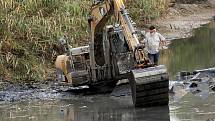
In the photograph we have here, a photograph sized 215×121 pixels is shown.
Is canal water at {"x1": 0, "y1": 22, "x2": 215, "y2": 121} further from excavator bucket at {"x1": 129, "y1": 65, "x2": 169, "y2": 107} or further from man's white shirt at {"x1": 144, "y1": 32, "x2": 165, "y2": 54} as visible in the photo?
man's white shirt at {"x1": 144, "y1": 32, "x2": 165, "y2": 54}

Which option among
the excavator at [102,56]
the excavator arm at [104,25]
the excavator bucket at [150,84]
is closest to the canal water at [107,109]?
the excavator bucket at [150,84]

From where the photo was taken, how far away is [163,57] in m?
21.0

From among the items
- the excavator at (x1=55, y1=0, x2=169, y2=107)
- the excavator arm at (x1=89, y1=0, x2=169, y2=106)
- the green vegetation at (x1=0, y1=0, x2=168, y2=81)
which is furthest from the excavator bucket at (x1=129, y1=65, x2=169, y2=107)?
the green vegetation at (x1=0, y1=0, x2=168, y2=81)

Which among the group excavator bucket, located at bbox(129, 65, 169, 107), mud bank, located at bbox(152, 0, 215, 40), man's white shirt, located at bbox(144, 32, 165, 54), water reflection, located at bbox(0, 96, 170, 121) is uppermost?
mud bank, located at bbox(152, 0, 215, 40)

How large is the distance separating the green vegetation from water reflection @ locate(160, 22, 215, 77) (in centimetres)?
328

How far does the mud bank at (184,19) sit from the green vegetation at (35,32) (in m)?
8.08

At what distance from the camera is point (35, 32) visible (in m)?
18.5

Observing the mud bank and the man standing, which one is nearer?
the man standing

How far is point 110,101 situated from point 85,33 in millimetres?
7449

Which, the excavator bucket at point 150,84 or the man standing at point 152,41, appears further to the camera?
the man standing at point 152,41

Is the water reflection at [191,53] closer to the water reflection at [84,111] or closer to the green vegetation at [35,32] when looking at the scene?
the green vegetation at [35,32]

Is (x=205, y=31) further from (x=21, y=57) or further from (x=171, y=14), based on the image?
(x=21, y=57)

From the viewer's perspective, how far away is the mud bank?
29.5 metres

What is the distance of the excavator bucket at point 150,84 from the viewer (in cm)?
1098
